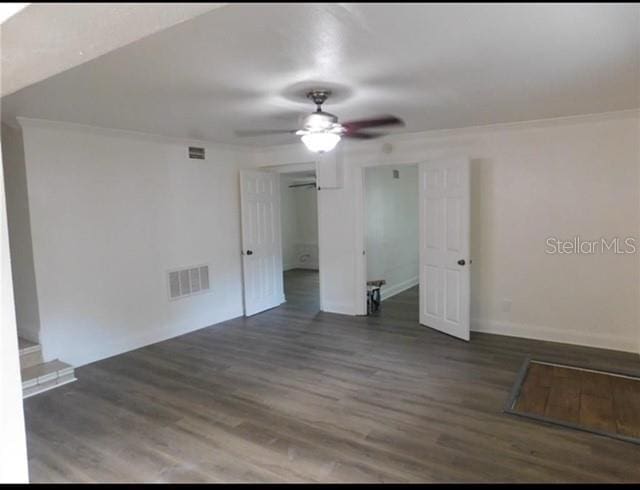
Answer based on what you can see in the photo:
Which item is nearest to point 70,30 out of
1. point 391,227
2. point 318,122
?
point 318,122

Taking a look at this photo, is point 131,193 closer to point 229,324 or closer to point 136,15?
point 229,324

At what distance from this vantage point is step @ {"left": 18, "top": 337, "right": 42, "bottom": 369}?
12.4ft

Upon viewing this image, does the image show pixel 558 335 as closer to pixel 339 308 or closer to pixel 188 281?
pixel 339 308

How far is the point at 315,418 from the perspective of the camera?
3.01 m

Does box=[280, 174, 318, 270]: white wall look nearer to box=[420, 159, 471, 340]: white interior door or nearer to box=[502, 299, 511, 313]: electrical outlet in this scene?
box=[420, 159, 471, 340]: white interior door

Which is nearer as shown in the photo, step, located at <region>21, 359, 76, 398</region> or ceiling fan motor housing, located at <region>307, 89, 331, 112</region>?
ceiling fan motor housing, located at <region>307, 89, 331, 112</region>

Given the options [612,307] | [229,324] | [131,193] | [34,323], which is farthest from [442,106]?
[34,323]

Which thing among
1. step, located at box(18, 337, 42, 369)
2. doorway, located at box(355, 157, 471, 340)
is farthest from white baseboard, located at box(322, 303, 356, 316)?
step, located at box(18, 337, 42, 369)

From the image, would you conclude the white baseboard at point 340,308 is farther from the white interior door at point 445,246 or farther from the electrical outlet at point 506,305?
the electrical outlet at point 506,305

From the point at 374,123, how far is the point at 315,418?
9.84ft

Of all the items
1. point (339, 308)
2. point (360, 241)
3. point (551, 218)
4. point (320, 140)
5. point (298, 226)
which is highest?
point (320, 140)

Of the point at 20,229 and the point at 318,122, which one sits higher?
the point at 318,122

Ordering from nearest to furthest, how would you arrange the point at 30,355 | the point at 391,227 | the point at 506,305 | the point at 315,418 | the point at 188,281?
the point at 315,418 < the point at 30,355 < the point at 506,305 < the point at 188,281 < the point at 391,227

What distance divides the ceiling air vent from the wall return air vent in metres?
1.43
